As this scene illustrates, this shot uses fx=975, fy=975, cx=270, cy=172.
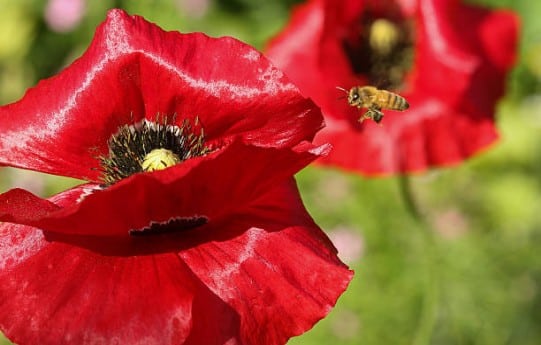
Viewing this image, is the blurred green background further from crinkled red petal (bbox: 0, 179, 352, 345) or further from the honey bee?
crinkled red petal (bbox: 0, 179, 352, 345)

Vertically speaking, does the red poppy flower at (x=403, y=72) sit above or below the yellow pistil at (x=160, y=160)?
above

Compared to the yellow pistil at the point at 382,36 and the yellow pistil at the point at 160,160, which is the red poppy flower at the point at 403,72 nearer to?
the yellow pistil at the point at 382,36

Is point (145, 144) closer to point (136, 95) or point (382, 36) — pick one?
point (136, 95)

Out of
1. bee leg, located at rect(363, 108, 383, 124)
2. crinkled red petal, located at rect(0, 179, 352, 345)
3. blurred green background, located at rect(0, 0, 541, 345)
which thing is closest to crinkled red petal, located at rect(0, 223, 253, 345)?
crinkled red petal, located at rect(0, 179, 352, 345)

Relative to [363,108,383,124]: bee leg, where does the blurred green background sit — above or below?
above

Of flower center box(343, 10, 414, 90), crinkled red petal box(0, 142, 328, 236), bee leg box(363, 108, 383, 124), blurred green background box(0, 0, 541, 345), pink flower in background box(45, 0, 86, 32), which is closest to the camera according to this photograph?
crinkled red petal box(0, 142, 328, 236)

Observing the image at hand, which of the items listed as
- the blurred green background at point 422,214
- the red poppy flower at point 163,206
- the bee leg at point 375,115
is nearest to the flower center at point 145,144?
the red poppy flower at point 163,206

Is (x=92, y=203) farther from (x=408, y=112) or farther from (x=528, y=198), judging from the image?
(x=528, y=198)
